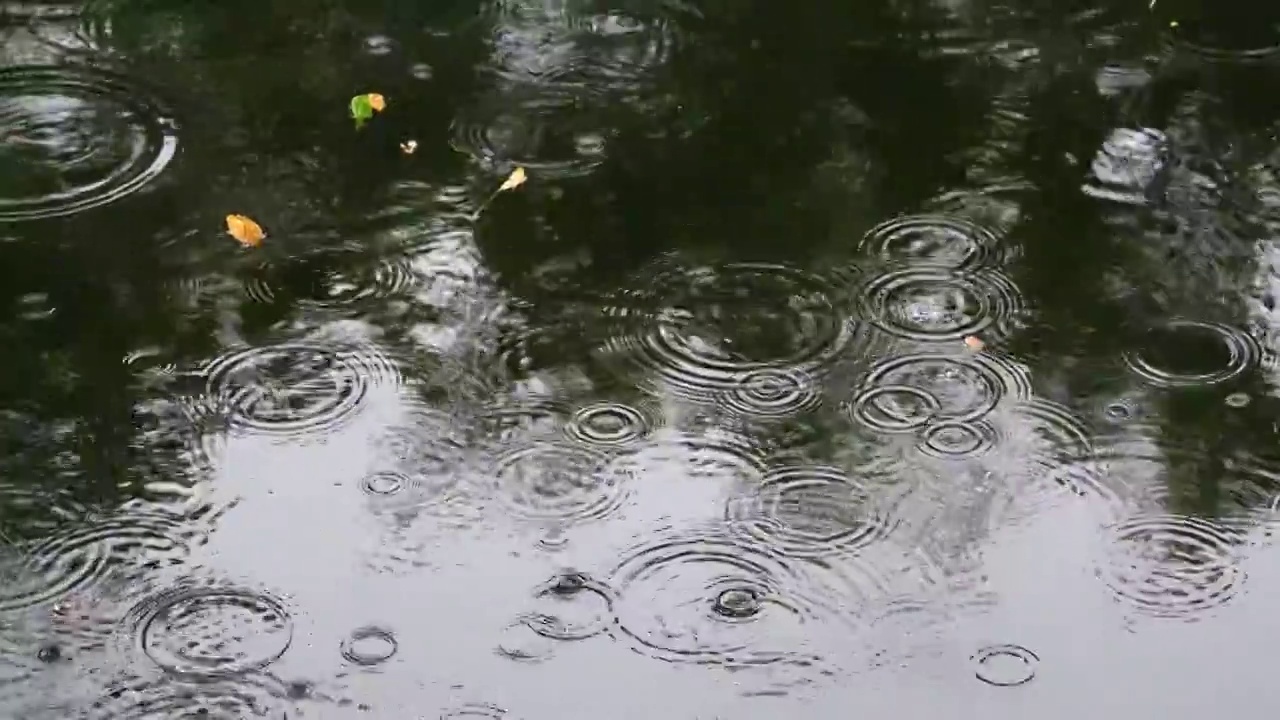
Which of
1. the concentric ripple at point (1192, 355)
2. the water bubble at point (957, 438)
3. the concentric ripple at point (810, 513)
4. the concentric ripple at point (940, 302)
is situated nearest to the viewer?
the concentric ripple at point (810, 513)

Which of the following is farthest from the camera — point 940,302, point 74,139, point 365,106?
point 365,106

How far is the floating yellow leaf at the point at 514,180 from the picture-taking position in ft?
12.2

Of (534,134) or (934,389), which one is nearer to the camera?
(934,389)

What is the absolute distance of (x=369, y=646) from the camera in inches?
108

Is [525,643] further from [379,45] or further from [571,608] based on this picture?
[379,45]

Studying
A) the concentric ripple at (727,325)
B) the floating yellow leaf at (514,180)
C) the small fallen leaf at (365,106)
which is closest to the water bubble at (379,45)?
the small fallen leaf at (365,106)

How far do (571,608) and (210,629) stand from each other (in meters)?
0.61

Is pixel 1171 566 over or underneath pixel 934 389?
underneath

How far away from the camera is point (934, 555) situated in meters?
2.90

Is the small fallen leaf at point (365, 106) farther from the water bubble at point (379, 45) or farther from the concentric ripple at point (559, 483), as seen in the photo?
the concentric ripple at point (559, 483)

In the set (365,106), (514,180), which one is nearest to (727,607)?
(514,180)

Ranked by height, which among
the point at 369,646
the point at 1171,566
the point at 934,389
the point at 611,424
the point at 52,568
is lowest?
the point at 369,646

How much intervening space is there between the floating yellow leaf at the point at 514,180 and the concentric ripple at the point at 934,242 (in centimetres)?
79

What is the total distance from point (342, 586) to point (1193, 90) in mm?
2486
